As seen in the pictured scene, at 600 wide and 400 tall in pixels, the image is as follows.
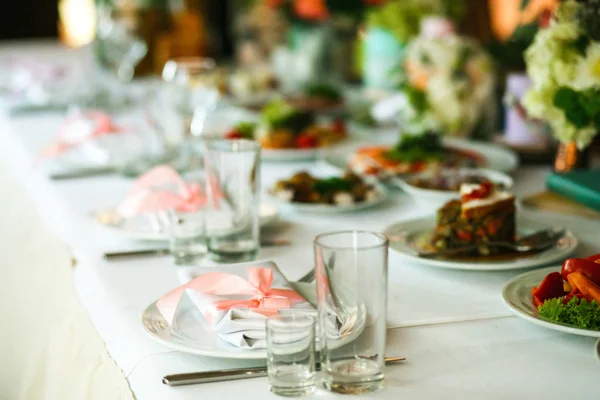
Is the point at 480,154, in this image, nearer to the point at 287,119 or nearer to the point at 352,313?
the point at 287,119

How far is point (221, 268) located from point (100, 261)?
0.28 metres

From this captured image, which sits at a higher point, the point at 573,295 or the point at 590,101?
the point at 590,101

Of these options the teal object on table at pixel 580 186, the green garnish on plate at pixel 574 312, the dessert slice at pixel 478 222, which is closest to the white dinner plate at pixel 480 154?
the teal object on table at pixel 580 186

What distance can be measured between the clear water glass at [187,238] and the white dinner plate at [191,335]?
25 cm

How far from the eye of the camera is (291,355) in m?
0.84

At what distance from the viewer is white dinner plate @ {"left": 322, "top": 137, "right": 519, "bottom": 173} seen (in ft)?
6.44

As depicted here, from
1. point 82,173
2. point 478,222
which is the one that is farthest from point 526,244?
point 82,173

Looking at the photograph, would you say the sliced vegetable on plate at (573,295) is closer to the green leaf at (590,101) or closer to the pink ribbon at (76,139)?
the green leaf at (590,101)

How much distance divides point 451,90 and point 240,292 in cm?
130

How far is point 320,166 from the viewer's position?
2.08 meters

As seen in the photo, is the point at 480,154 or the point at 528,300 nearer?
the point at 528,300

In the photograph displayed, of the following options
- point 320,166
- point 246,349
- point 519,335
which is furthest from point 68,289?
point 320,166

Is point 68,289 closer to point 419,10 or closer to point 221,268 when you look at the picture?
point 221,268

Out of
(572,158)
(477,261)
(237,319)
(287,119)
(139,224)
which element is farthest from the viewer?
(287,119)
